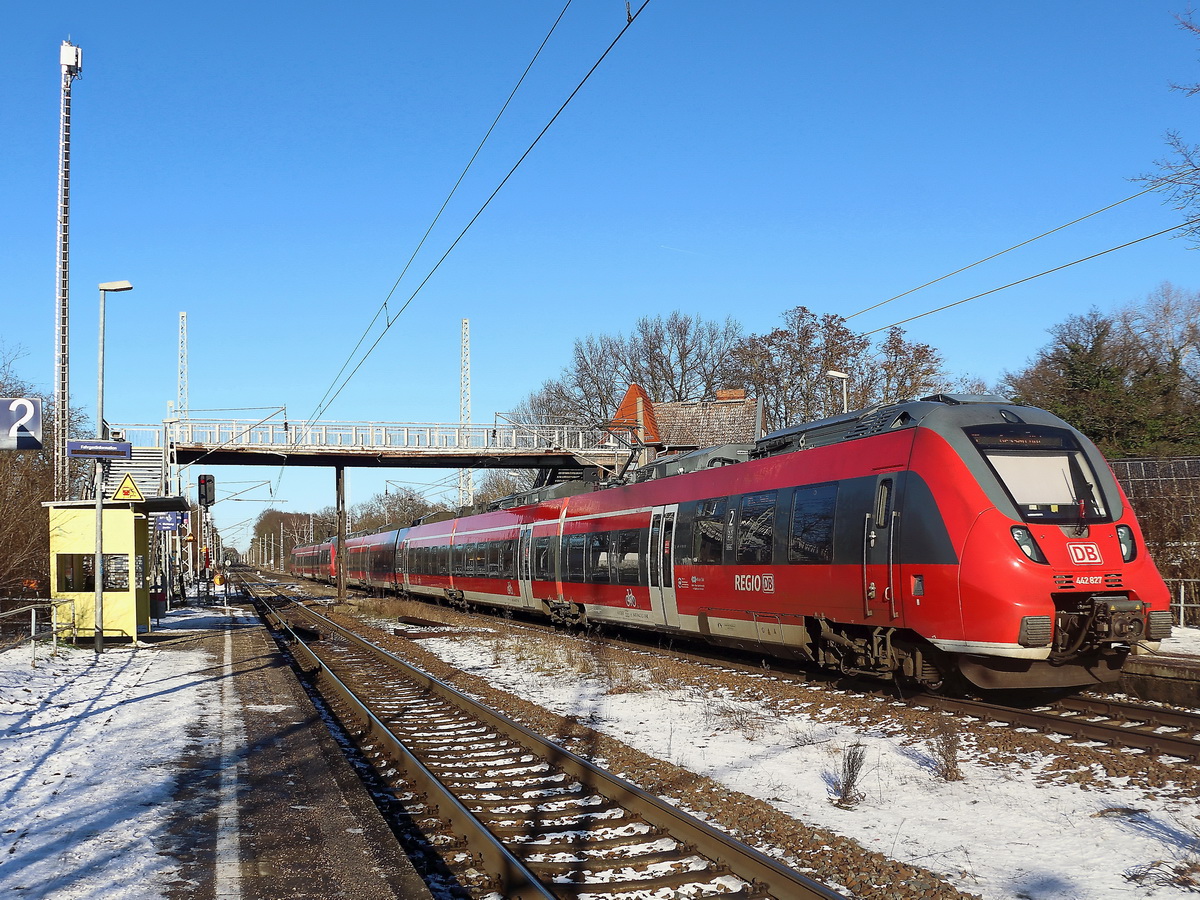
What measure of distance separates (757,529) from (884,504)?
10.4 feet

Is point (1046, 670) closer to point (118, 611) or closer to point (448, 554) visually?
point (118, 611)

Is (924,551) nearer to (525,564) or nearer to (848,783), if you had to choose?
(848,783)

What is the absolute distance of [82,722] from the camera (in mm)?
11820

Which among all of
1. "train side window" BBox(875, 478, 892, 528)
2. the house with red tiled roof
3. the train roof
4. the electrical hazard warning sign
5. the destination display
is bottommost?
"train side window" BBox(875, 478, 892, 528)

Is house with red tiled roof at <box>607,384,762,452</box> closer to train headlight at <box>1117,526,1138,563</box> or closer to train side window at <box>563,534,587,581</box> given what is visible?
train side window at <box>563,534,587,581</box>

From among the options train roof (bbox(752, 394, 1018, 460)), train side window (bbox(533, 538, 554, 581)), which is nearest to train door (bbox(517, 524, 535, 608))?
train side window (bbox(533, 538, 554, 581))

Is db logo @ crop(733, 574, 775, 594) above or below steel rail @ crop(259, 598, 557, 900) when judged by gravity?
above

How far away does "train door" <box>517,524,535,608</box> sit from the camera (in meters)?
26.3

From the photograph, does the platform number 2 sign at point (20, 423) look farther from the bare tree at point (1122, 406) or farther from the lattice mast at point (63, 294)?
the bare tree at point (1122, 406)

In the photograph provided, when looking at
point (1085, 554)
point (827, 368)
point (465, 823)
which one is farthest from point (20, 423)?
point (827, 368)

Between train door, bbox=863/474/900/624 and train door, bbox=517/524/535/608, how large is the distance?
15.5m

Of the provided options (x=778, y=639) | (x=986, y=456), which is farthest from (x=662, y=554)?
(x=986, y=456)

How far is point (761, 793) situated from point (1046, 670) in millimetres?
3981

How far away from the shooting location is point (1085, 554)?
33.4 ft
